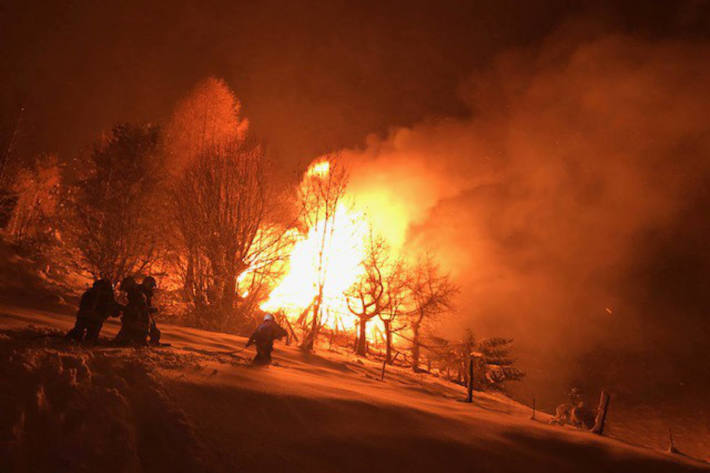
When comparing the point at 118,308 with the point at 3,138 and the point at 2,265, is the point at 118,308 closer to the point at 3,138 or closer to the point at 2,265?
the point at 2,265

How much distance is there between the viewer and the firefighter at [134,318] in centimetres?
574

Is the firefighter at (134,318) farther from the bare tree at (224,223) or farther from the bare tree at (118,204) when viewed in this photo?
the bare tree at (118,204)

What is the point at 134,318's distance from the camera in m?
5.86

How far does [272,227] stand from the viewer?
14688 mm

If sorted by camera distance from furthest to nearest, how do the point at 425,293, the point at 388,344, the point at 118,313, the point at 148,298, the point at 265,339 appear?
the point at 425,293 < the point at 388,344 < the point at 265,339 < the point at 148,298 < the point at 118,313

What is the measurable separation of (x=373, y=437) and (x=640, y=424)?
33327 mm

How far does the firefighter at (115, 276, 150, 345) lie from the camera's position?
5.74 metres

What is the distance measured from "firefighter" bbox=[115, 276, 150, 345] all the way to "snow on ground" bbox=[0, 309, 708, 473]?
0.62m

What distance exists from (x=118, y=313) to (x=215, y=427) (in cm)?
355

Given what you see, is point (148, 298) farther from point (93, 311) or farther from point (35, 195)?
point (35, 195)

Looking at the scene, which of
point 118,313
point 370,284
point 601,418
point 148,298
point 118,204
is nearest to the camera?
point 118,313

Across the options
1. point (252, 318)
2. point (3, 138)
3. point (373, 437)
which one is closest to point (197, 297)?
point (252, 318)

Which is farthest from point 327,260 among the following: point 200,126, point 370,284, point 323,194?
point 200,126

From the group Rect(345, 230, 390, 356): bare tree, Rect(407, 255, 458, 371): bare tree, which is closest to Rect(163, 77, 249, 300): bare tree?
Rect(345, 230, 390, 356): bare tree
